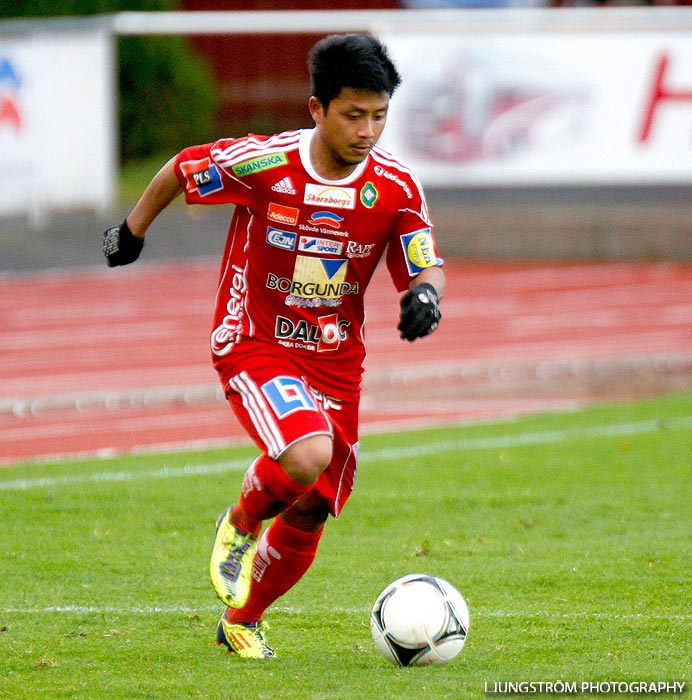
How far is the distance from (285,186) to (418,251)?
0.51 meters

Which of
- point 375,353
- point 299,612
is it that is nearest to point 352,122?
point 299,612

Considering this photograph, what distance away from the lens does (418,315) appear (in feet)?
15.2

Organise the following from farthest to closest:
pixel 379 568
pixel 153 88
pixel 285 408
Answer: pixel 153 88 < pixel 379 568 < pixel 285 408

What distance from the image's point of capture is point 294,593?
6152 millimetres

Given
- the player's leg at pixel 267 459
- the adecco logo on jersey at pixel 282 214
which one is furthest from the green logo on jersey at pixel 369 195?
the player's leg at pixel 267 459

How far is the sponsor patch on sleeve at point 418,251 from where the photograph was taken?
4.99 metres

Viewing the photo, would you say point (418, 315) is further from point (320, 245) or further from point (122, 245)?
point (122, 245)

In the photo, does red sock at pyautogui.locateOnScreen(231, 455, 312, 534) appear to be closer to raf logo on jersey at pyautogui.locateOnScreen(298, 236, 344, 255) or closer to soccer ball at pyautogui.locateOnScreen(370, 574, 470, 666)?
soccer ball at pyautogui.locateOnScreen(370, 574, 470, 666)

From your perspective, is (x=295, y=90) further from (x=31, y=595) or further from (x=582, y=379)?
(x=31, y=595)

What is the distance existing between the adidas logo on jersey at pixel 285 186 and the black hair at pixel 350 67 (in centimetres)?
28

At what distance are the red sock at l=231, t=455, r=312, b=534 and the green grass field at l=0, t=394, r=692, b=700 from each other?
0.50 meters

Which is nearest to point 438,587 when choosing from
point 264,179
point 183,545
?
point 264,179

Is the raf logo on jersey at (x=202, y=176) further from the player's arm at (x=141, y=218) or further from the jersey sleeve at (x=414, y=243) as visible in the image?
the jersey sleeve at (x=414, y=243)

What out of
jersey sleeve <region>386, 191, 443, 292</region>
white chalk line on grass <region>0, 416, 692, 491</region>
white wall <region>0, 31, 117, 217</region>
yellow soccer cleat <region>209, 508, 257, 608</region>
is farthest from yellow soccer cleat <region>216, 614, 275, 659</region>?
white wall <region>0, 31, 117, 217</region>
